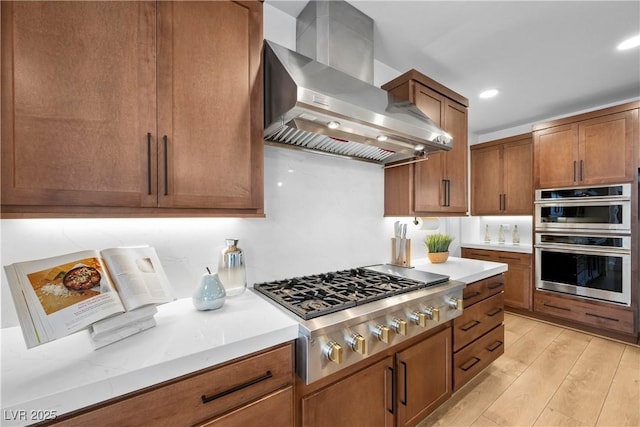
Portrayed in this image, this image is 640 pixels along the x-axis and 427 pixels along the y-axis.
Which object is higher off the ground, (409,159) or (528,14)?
(528,14)

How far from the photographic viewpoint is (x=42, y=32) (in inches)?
33.7

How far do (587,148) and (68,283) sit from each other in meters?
4.50

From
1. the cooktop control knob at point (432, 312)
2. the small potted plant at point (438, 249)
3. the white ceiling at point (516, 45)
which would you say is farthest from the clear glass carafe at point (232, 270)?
the small potted plant at point (438, 249)

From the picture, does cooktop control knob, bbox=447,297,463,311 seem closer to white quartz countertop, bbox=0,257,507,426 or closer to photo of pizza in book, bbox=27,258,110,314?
white quartz countertop, bbox=0,257,507,426

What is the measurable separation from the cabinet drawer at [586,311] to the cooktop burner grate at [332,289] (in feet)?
8.51

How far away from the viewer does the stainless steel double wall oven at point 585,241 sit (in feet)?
8.89

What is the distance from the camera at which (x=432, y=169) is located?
221 cm

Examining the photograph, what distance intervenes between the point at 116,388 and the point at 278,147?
1.34 meters

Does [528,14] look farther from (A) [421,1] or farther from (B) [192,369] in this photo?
(B) [192,369]

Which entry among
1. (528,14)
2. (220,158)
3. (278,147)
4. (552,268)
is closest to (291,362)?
(220,158)

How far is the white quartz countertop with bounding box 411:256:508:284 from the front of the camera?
1871mm

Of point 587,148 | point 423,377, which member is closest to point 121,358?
point 423,377

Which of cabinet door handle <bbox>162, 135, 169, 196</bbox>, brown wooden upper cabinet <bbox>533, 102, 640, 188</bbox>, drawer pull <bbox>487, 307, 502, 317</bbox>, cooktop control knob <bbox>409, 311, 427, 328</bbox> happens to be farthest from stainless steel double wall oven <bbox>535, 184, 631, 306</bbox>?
A: cabinet door handle <bbox>162, 135, 169, 196</bbox>

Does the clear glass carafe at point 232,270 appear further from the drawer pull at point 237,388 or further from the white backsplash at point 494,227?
the white backsplash at point 494,227
